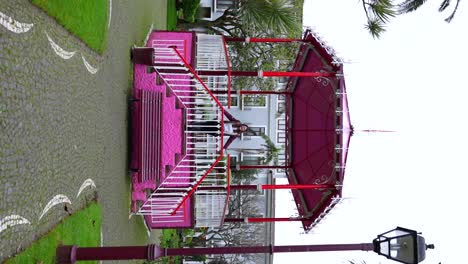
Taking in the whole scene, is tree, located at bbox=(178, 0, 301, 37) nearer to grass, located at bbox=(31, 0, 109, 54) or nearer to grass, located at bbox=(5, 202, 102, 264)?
grass, located at bbox=(31, 0, 109, 54)

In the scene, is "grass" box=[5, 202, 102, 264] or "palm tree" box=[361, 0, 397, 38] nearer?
"grass" box=[5, 202, 102, 264]

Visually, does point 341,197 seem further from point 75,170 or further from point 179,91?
point 75,170

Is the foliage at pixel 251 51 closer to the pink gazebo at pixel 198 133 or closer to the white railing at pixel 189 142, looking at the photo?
the pink gazebo at pixel 198 133

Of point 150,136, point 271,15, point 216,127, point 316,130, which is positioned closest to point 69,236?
point 150,136

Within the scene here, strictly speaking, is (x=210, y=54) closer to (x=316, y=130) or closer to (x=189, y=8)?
(x=316, y=130)

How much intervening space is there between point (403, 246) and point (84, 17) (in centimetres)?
762

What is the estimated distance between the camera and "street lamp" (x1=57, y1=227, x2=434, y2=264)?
28.5 feet

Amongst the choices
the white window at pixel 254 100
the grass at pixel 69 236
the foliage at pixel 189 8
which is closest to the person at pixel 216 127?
the grass at pixel 69 236

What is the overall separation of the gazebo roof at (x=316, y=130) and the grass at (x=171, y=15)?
1131 cm

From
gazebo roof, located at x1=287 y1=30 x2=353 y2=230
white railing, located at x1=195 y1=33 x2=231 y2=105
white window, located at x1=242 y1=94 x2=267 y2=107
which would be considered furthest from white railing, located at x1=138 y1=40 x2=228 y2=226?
white window, located at x1=242 y1=94 x2=267 y2=107

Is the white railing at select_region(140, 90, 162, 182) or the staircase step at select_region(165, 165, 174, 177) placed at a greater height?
the white railing at select_region(140, 90, 162, 182)

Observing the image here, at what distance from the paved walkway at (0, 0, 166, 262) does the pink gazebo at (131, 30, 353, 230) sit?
0.80 meters

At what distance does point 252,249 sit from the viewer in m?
9.55

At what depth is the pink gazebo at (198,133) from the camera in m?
14.6
